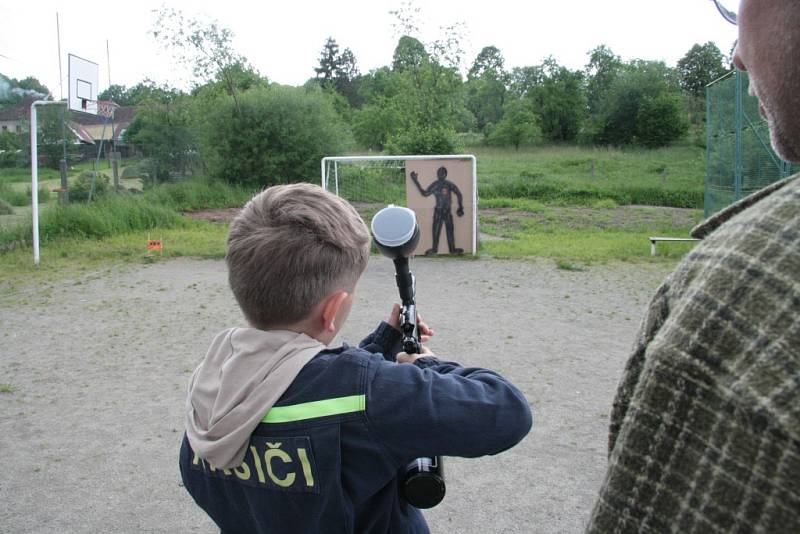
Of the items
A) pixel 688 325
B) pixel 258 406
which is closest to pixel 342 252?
pixel 258 406

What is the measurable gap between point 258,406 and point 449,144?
18.7 meters

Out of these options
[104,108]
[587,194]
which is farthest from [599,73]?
[104,108]

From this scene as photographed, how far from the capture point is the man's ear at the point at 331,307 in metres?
1.65

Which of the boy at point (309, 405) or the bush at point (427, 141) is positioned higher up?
the bush at point (427, 141)

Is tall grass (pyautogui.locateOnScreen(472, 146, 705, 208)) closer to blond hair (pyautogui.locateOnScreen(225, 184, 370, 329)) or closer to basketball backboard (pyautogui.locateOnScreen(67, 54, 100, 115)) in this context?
basketball backboard (pyautogui.locateOnScreen(67, 54, 100, 115))

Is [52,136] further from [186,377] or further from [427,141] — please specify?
[186,377]

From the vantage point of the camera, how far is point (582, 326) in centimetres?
714

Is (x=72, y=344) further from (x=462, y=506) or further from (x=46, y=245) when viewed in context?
(x=46, y=245)

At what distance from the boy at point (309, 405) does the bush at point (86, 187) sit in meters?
16.2

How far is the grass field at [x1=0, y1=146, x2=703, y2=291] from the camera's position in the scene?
11938mm

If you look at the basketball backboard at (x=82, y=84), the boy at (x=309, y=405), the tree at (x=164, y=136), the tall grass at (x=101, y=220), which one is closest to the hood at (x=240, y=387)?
the boy at (x=309, y=405)

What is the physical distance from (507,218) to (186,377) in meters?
13.3

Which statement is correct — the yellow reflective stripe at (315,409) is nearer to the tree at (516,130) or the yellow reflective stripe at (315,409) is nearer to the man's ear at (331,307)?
the man's ear at (331,307)

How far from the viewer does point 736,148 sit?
11859 mm
